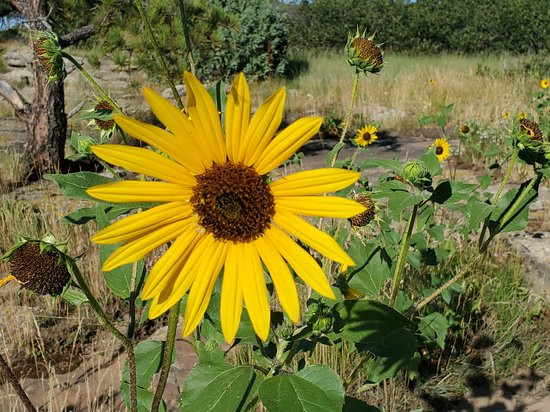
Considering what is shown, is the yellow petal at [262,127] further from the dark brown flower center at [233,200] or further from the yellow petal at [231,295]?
the yellow petal at [231,295]

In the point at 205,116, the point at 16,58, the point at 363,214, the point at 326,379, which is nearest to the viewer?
the point at 205,116

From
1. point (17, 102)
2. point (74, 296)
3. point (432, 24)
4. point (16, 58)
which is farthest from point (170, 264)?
point (432, 24)

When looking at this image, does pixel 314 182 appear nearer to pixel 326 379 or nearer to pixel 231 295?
pixel 231 295

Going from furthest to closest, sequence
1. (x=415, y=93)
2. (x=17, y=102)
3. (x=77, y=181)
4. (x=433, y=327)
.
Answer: (x=415, y=93), (x=17, y=102), (x=433, y=327), (x=77, y=181)

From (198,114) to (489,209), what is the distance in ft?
2.18

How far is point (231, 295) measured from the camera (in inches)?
26.9

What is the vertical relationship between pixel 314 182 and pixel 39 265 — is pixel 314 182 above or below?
A: above

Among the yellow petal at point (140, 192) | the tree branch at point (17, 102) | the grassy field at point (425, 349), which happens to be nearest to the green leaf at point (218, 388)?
the yellow petal at point (140, 192)

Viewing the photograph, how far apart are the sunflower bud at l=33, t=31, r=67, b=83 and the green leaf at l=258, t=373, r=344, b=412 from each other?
2.13 ft

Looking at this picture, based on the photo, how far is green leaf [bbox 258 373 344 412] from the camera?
67 cm

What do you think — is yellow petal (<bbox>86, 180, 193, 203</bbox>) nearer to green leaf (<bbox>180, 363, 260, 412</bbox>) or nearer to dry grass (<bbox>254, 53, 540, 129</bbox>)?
green leaf (<bbox>180, 363, 260, 412</bbox>)

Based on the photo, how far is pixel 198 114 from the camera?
0.62 meters

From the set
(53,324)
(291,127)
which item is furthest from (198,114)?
(53,324)

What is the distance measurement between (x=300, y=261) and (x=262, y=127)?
0.18 m
